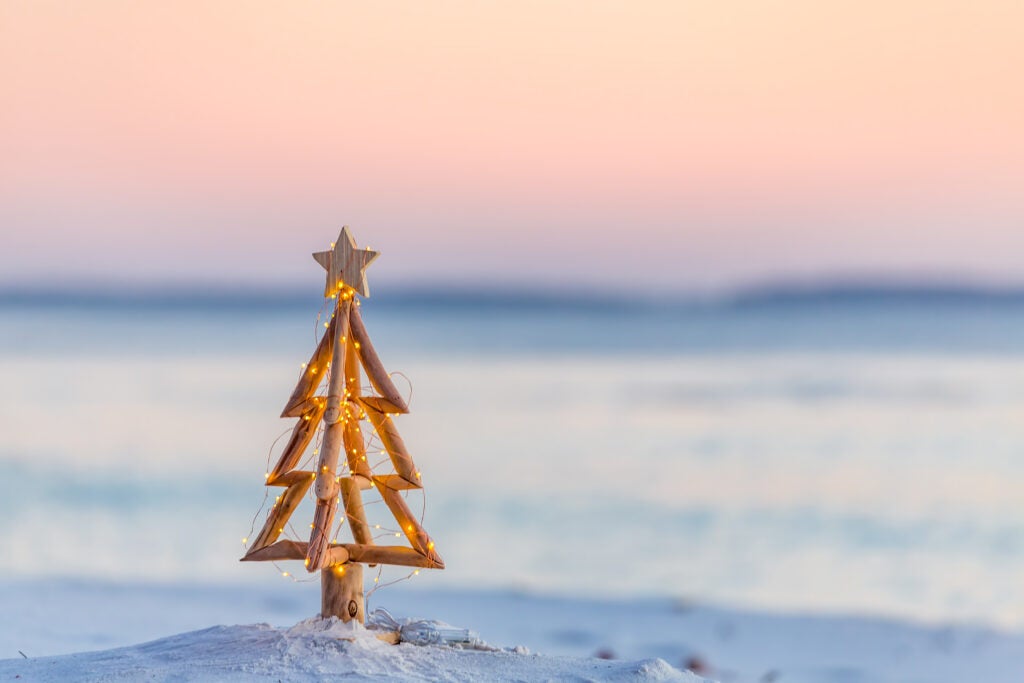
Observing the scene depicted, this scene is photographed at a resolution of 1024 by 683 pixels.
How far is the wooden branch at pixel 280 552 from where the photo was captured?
621cm

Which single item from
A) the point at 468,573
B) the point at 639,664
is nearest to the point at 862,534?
the point at 468,573

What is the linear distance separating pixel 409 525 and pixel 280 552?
686 millimetres

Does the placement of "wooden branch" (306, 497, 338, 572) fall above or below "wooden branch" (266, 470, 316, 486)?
below

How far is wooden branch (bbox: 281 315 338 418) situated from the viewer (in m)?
6.37

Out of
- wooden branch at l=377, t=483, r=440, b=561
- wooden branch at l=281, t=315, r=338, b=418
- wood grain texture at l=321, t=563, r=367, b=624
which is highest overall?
wooden branch at l=281, t=315, r=338, b=418

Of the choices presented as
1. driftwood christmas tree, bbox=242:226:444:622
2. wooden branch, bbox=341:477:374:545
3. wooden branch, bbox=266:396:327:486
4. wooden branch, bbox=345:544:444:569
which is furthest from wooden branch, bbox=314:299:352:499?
wooden branch, bbox=345:544:444:569

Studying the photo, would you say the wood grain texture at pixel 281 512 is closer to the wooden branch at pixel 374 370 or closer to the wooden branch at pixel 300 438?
the wooden branch at pixel 300 438

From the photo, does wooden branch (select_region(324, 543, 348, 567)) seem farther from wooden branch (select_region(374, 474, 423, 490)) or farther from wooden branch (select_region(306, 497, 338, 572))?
wooden branch (select_region(374, 474, 423, 490))

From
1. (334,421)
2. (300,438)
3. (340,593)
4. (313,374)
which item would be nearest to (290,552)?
(340,593)

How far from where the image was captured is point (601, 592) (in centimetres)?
1204

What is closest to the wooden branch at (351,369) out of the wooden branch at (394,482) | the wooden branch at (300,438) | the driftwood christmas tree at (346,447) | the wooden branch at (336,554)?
the driftwood christmas tree at (346,447)

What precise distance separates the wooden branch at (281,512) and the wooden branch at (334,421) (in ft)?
0.96

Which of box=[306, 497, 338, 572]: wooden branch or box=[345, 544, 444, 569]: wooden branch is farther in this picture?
box=[345, 544, 444, 569]: wooden branch

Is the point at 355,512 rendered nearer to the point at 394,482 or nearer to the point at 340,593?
the point at 394,482
